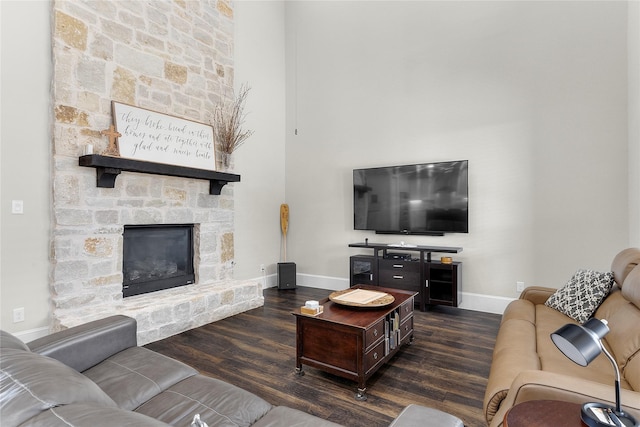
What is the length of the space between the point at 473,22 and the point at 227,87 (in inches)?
125

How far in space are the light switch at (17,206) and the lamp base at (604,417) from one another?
3.82 meters

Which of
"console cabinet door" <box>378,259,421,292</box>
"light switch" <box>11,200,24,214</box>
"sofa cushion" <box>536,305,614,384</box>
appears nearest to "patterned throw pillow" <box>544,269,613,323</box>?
"sofa cushion" <box>536,305,614,384</box>

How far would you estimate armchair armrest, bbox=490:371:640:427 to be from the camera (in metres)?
1.12

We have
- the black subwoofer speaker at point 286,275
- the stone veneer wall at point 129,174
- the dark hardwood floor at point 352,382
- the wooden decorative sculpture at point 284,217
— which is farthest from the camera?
the wooden decorative sculpture at point 284,217

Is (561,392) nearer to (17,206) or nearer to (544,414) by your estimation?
(544,414)

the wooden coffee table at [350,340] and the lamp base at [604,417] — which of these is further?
the wooden coffee table at [350,340]

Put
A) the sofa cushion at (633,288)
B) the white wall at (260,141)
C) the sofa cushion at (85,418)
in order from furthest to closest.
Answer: the white wall at (260,141), the sofa cushion at (633,288), the sofa cushion at (85,418)

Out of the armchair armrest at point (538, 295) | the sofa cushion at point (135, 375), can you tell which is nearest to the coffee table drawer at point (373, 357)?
the sofa cushion at point (135, 375)

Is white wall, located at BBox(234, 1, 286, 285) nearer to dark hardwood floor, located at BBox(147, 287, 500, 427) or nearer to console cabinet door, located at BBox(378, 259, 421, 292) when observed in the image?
dark hardwood floor, located at BBox(147, 287, 500, 427)

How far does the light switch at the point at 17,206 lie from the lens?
9.11 feet

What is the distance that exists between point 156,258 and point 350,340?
258cm

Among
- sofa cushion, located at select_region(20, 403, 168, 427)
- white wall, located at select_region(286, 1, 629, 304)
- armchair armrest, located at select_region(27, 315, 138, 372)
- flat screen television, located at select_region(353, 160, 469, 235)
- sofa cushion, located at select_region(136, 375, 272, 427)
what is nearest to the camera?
sofa cushion, located at select_region(20, 403, 168, 427)

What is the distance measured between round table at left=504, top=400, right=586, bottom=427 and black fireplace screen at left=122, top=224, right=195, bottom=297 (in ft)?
11.6

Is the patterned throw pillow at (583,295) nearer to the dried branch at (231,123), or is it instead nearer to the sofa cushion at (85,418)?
the sofa cushion at (85,418)
